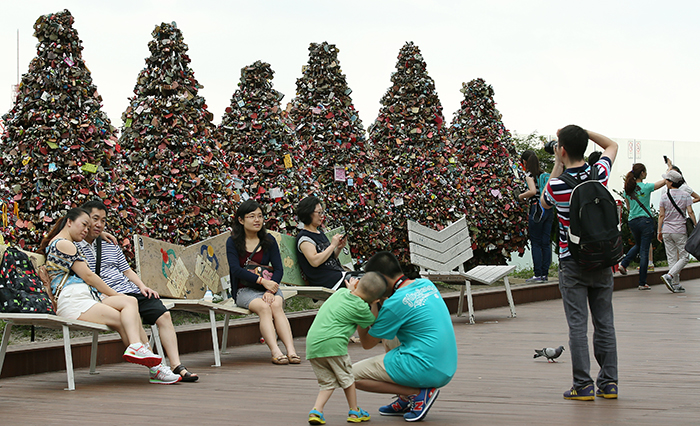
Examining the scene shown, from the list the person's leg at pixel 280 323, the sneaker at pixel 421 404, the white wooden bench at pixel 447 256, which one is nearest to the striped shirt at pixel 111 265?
the person's leg at pixel 280 323

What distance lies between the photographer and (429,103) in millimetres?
12328

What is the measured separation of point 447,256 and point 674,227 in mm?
4493

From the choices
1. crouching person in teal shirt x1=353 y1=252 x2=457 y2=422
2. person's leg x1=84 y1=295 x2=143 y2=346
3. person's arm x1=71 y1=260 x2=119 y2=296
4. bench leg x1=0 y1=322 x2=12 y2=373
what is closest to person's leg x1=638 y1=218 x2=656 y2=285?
crouching person in teal shirt x1=353 y1=252 x2=457 y2=422

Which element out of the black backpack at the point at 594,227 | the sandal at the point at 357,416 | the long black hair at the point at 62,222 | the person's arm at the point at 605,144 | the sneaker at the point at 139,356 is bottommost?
the sandal at the point at 357,416

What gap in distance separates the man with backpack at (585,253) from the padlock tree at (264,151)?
5302 mm

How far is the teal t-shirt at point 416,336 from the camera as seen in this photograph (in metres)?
3.95

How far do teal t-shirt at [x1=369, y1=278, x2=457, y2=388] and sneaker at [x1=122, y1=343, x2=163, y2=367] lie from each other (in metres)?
1.86

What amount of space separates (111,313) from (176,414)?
142 cm

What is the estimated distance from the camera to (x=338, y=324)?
3.97 metres

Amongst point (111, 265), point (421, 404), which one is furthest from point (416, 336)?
point (111, 265)

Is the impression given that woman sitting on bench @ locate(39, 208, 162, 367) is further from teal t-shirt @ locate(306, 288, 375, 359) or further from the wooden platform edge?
teal t-shirt @ locate(306, 288, 375, 359)

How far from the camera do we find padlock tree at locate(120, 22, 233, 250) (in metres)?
8.30

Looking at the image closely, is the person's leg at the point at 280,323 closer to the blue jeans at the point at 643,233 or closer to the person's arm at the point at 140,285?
the person's arm at the point at 140,285

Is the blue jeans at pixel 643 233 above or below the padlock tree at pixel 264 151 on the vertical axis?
below
